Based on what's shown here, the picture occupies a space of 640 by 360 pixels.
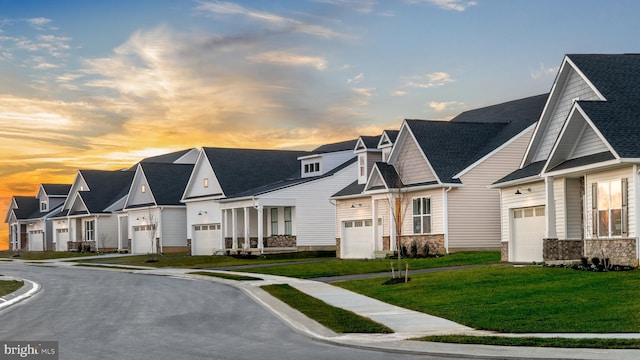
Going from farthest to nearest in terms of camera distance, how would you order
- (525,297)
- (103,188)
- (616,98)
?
(103,188) → (616,98) → (525,297)

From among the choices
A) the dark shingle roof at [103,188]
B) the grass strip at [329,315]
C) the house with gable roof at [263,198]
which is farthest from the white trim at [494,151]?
the dark shingle roof at [103,188]

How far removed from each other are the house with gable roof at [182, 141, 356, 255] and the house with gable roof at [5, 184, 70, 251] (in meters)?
31.8

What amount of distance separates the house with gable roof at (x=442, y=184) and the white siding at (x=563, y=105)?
778 cm

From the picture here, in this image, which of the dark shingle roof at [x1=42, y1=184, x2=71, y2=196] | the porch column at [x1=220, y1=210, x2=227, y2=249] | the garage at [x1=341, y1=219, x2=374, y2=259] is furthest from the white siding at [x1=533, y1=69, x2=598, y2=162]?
the dark shingle roof at [x1=42, y1=184, x2=71, y2=196]

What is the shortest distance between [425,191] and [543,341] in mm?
29557

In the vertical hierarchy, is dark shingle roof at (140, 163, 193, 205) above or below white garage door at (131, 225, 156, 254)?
above

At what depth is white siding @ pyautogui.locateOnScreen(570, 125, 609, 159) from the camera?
29.3 meters

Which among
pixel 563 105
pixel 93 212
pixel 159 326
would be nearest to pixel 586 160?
pixel 563 105

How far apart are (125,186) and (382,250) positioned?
42.5m

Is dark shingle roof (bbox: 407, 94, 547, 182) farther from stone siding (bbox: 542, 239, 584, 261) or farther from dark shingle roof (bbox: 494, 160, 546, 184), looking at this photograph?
stone siding (bbox: 542, 239, 584, 261)

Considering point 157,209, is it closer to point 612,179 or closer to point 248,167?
point 248,167

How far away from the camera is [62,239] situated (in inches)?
3499

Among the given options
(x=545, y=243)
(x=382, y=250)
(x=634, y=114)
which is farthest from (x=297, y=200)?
(x=634, y=114)

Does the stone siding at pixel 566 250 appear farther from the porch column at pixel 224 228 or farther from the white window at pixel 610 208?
the porch column at pixel 224 228
